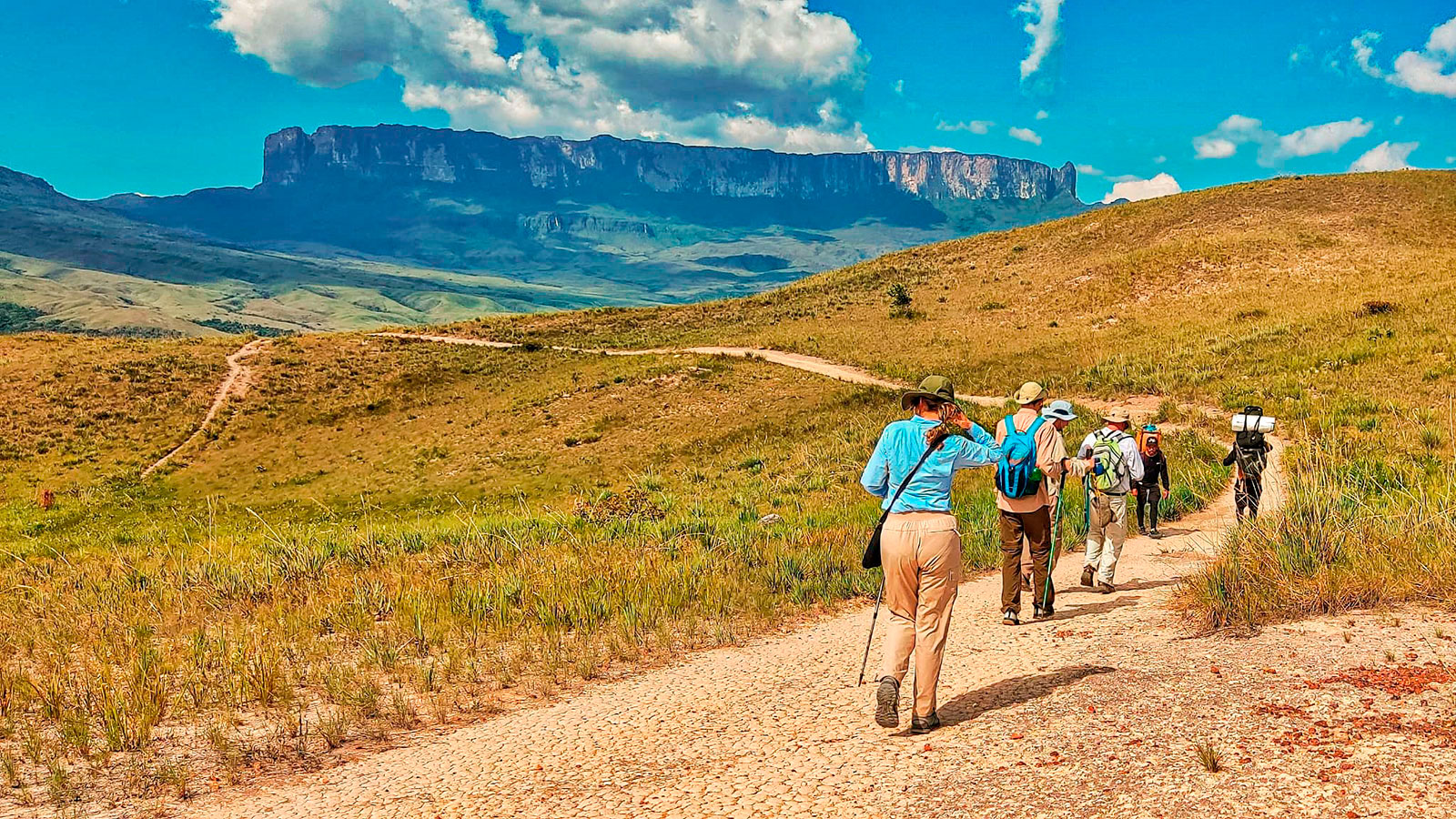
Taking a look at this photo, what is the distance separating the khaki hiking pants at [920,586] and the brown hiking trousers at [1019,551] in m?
3.23

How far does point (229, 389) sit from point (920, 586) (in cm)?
4948

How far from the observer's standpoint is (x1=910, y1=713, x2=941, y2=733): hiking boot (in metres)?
5.98

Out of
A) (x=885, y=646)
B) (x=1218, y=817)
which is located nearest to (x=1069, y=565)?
(x=885, y=646)

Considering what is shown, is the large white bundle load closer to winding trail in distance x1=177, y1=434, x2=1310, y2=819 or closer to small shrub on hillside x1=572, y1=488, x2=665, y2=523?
winding trail in distance x1=177, y1=434, x2=1310, y2=819

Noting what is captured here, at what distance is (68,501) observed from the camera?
102ft

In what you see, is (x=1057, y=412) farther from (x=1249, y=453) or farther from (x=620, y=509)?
(x=620, y=509)

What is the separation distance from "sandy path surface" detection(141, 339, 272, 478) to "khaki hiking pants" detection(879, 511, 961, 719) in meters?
38.0

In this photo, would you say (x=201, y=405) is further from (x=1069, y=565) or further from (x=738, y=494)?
(x=1069, y=565)

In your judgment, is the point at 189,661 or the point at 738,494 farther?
the point at 738,494

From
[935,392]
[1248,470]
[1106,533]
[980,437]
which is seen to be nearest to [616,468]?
[1248,470]

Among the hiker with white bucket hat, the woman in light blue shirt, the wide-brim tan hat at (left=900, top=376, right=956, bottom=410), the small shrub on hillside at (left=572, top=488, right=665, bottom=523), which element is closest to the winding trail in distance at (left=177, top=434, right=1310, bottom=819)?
the woman in light blue shirt

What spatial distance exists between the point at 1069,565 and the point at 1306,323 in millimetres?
32761

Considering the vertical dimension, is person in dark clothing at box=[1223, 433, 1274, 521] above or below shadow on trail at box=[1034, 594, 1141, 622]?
above

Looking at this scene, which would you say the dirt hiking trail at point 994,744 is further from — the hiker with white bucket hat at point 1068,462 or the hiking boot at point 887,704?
the hiker with white bucket hat at point 1068,462
